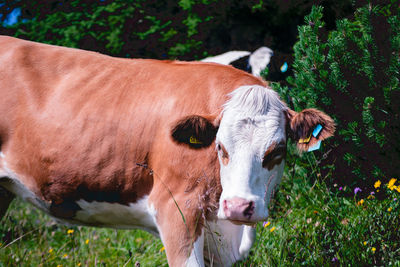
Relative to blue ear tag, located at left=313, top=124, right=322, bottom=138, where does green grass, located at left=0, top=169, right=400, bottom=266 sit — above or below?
below

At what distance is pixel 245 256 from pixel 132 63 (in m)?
1.63

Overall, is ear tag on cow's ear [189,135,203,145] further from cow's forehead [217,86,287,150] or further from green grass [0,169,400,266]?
green grass [0,169,400,266]

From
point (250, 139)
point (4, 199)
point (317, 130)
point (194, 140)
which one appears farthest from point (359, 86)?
point (4, 199)

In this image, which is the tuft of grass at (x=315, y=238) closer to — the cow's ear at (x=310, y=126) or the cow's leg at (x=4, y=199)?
the cow's ear at (x=310, y=126)

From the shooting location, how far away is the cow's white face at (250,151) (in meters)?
2.38

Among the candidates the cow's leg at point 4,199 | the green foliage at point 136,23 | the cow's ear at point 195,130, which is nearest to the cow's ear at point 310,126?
the cow's ear at point 195,130

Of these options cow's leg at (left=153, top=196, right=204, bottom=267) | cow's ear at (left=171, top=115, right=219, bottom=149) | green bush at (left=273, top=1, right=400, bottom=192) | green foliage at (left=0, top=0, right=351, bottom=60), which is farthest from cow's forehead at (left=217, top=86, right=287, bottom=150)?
green foliage at (left=0, top=0, right=351, bottom=60)

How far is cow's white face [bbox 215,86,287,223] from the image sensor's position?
7.79 feet

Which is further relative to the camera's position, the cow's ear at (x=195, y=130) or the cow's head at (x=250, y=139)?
the cow's ear at (x=195, y=130)

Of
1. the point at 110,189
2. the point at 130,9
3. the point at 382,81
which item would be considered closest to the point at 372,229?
the point at 382,81

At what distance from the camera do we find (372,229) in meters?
2.87

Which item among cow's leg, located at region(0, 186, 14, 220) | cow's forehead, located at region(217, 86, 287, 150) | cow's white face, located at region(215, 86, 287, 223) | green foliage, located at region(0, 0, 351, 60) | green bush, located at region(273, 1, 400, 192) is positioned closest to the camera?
cow's white face, located at region(215, 86, 287, 223)

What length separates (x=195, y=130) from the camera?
8.76 ft

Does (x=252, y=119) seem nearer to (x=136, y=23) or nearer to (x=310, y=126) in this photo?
(x=310, y=126)
